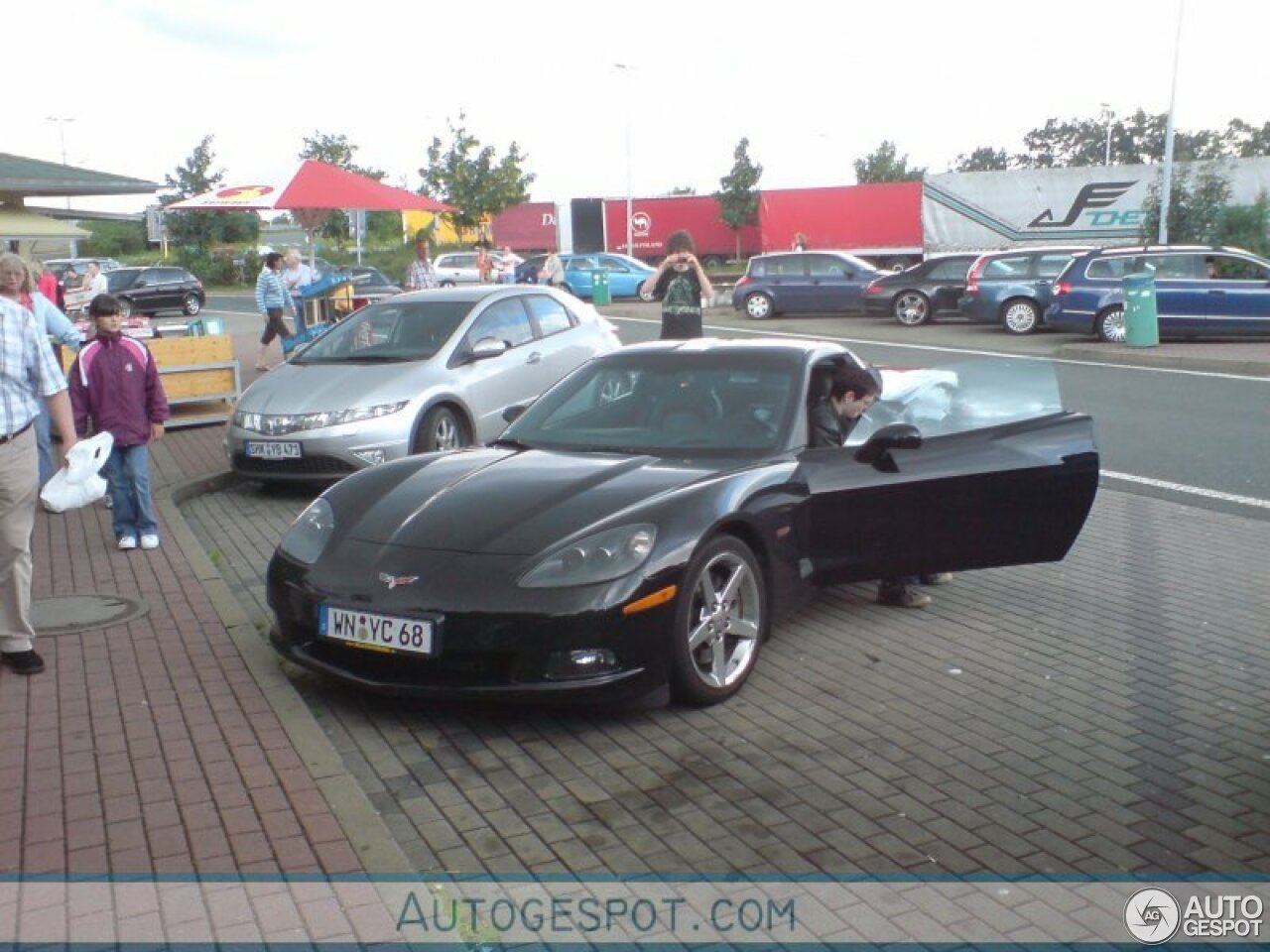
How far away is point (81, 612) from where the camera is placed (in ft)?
21.1

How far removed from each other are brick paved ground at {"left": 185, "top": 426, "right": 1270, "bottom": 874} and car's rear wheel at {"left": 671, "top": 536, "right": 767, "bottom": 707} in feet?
0.40

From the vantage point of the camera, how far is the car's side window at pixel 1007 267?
982 inches

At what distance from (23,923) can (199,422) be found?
33.6ft

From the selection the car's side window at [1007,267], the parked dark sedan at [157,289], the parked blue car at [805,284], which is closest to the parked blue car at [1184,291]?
the car's side window at [1007,267]

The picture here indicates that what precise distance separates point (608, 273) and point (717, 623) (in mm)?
32149

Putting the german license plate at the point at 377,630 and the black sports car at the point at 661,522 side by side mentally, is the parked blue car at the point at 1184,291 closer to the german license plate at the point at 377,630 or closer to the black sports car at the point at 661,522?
the black sports car at the point at 661,522

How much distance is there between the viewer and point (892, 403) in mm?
6445

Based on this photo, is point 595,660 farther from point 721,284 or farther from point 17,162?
point 721,284

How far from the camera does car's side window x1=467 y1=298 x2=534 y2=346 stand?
10.7m

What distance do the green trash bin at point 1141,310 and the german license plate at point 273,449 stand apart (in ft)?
50.2

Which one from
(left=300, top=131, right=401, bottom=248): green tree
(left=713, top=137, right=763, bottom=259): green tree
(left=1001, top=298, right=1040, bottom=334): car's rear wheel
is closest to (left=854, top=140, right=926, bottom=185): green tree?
(left=713, top=137, right=763, bottom=259): green tree

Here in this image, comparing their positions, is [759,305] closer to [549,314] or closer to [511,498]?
[549,314]

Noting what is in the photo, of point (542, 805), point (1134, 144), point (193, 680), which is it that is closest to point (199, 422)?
point (193, 680)

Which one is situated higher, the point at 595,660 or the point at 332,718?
the point at 595,660
